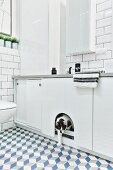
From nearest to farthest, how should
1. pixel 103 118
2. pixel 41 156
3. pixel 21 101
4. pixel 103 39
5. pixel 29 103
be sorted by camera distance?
pixel 103 118 < pixel 41 156 < pixel 103 39 < pixel 29 103 < pixel 21 101

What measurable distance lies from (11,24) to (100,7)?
1.32 m

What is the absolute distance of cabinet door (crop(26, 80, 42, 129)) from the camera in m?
1.90

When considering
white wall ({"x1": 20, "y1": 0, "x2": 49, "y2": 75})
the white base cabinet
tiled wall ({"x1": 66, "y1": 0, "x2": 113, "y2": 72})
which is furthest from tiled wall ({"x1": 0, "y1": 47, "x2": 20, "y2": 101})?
tiled wall ({"x1": 66, "y1": 0, "x2": 113, "y2": 72})

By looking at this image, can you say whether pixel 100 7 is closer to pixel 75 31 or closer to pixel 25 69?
pixel 75 31

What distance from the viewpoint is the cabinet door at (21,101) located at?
7.02 ft

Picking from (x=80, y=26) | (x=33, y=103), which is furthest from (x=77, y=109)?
(x=80, y=26)

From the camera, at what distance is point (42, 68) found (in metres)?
2.42

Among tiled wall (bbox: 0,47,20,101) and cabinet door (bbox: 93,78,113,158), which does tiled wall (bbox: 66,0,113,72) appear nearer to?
cabinet door (bbox: 93,78,113,158)

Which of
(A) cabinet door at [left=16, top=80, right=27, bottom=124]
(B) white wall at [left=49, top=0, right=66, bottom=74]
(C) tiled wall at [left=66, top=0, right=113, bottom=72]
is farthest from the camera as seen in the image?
(B) white wall at [left=49, top=0, right=66, bottom=74]

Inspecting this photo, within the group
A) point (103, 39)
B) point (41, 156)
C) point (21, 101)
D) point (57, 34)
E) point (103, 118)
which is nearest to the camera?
point (103, 118)

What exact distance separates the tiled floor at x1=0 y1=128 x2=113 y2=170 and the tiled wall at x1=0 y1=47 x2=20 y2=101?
67cm

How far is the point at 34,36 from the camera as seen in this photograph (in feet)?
7.88

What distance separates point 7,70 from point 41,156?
4.42 feet

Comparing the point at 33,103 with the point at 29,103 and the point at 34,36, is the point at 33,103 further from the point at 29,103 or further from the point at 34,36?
the point at 34,36
